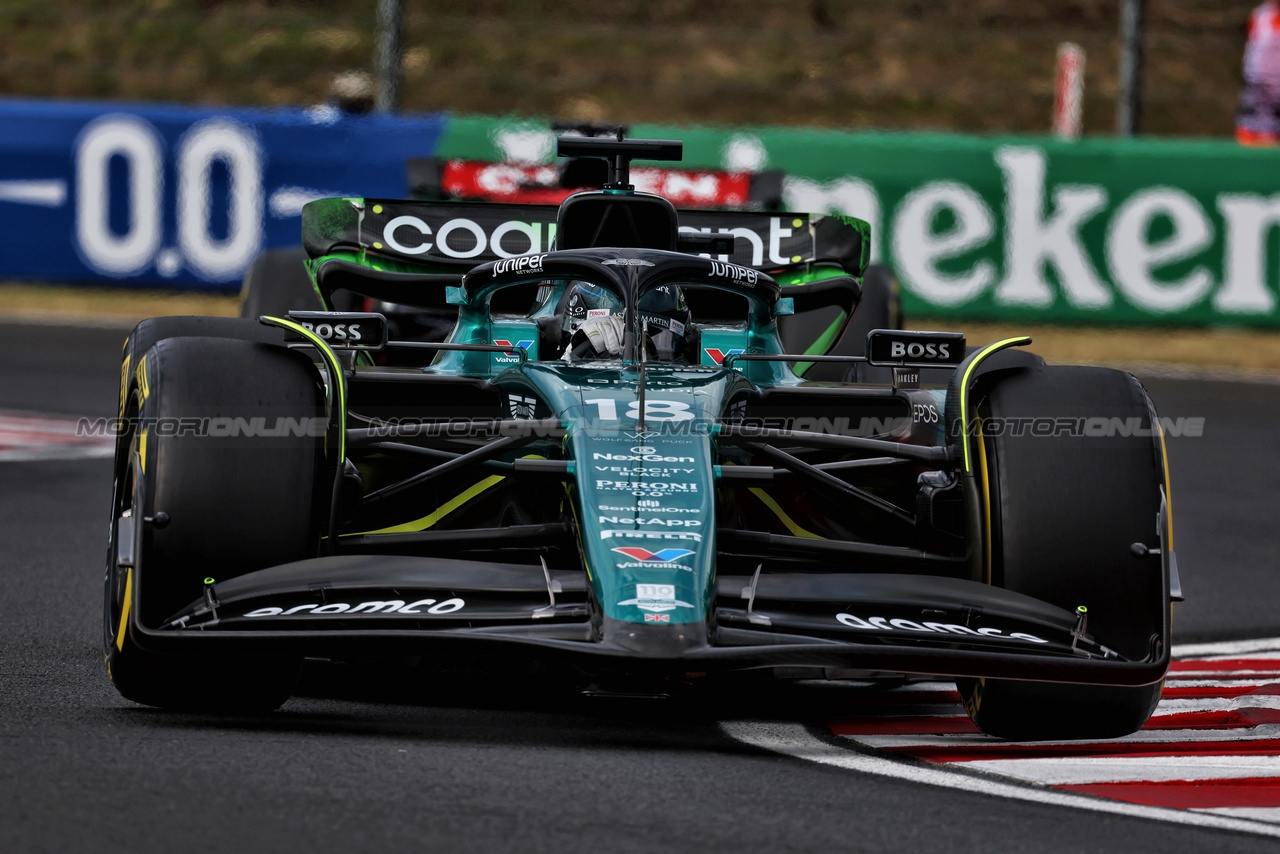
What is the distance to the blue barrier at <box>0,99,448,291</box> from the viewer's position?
42.3 ft

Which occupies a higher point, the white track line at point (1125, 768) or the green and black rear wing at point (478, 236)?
the green and black rear wing at point (478, 236)

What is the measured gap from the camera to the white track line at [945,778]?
3.71 meters

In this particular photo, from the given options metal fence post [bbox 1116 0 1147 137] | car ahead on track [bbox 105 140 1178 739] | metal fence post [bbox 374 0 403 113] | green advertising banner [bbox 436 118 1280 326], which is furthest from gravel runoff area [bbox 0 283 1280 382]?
car ahead on track [bbox 105 140 1178 739]

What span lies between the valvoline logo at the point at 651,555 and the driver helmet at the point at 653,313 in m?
1.39

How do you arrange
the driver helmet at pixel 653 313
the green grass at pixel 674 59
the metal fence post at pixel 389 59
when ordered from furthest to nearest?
the green grass at pixel 674 59 < the metal fence post at pixel 389 59 < the driver helmet at pixel 653 313

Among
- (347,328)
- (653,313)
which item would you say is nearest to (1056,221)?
(653,313)

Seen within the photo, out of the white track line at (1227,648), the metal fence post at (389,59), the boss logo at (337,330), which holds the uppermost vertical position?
the metal fence post at (389,59)

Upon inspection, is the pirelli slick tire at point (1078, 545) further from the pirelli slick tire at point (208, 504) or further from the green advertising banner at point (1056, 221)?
the green advertising banner at point (1056, 221)

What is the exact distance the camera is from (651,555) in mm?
4094

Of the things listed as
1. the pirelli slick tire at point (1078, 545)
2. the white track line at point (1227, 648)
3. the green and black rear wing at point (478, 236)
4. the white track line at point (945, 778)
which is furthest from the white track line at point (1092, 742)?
the green and black rear wing at point (478, 236)

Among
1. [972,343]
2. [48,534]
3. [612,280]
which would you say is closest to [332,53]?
[972,343]

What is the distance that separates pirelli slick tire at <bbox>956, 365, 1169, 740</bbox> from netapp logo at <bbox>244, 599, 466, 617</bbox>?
1335 millimetres

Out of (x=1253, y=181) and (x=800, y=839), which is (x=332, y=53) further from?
(x=800, y=839)

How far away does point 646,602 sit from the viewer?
396 centimetres
